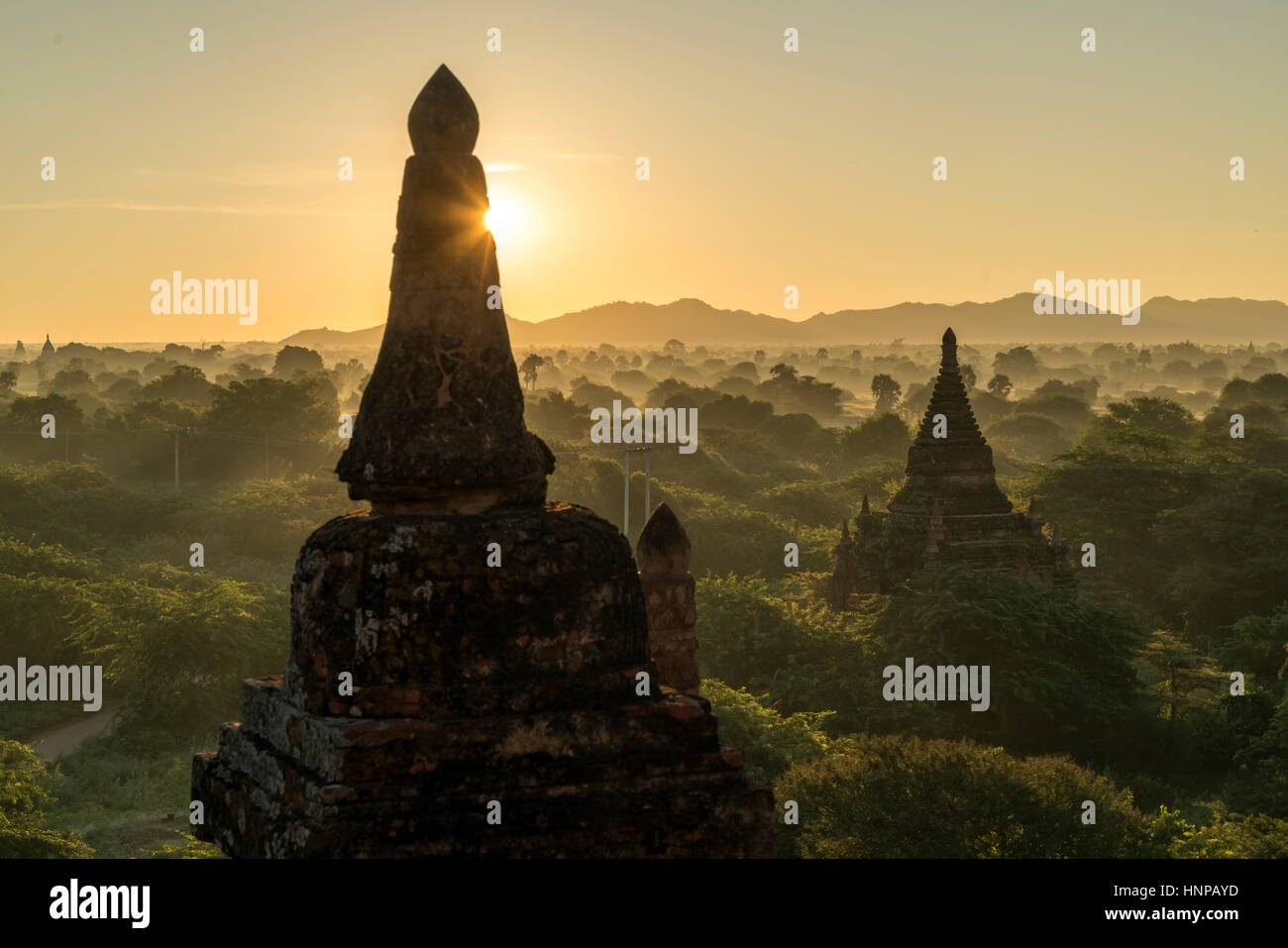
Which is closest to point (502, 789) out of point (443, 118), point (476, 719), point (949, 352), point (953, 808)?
point (476, 719)

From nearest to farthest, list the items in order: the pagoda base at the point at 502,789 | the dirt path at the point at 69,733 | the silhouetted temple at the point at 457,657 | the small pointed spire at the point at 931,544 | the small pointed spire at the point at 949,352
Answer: the pagoda base at the point at 502,789 → the silhouetted temple at the point at 457,657 → the dirt path at the point at 69,733 → the small pointed spire at the point at 931,544 → the small pointed spire at the point at 949,352

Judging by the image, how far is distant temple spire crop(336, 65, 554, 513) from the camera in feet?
26.5

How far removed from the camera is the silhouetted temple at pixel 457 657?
737cm

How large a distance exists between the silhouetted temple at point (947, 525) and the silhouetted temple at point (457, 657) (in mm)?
25084

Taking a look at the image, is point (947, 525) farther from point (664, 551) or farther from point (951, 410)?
point (664, 551)

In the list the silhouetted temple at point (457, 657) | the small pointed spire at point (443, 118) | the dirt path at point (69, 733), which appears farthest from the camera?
the dirt path at point (69, 733)

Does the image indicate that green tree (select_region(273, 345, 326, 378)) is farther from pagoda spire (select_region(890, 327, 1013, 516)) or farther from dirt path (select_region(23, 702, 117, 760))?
pagoda spire (select_region(890, 327, 1013, 516))

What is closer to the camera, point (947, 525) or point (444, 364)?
point (444, 364)

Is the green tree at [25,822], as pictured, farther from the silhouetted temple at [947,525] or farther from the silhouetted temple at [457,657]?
the silhouetted temple at [947,525]

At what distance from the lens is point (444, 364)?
821 centimetres

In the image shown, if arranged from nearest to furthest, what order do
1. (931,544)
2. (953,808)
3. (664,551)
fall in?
(664,551) → (953,808) → (931,544)

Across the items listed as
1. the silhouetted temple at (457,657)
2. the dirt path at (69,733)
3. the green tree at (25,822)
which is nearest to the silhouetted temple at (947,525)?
the dirt path at (69,733)

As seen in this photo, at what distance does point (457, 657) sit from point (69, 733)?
2982 centimetres

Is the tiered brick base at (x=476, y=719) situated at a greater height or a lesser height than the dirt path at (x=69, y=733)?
greater
